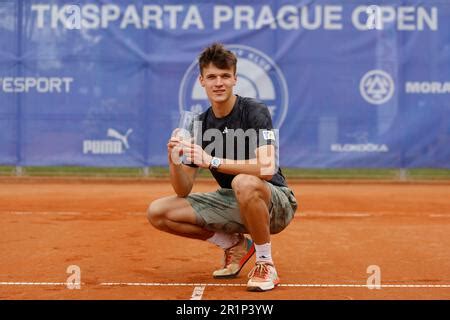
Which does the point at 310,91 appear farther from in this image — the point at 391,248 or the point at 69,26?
the point at 391,248

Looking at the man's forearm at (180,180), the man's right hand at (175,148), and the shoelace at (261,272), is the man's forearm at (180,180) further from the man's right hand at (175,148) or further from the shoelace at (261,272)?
the shoelace at (261,272)

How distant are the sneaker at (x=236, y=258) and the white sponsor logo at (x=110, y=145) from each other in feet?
19.7

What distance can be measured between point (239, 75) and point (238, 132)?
626cm

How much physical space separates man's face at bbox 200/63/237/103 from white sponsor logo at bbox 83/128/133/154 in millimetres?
6250

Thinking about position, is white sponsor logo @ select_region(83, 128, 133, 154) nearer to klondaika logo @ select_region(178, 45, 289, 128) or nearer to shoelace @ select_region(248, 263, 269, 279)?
klondaika logo @ select_region(178, 45, 289, 128)

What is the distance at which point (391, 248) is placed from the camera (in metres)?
5.08

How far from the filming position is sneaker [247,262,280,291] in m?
3.71

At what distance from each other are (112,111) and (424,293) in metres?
7.12

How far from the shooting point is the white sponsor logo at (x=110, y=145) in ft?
32.9

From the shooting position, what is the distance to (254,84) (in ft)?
33.4

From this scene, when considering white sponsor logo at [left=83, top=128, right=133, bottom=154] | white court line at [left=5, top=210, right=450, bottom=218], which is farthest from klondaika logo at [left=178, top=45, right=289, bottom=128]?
white court line at [left=5, top=210, right=450, bottom=218]

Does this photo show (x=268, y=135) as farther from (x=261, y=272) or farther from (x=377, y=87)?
(x=377, y=87)

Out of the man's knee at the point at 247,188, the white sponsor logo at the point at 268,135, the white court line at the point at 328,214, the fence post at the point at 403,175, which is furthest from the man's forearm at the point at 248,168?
the fence post at the point at 403,175

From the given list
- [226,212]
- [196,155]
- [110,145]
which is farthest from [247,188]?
[110,145]
